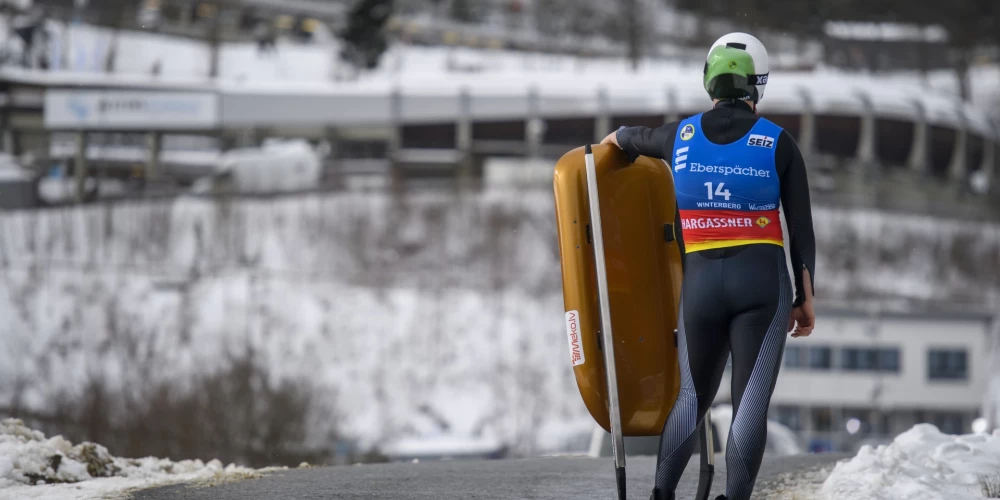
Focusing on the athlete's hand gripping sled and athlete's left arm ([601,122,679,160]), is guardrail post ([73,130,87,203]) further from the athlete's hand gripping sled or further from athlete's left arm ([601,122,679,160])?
athlete's left arm ([601,122,679,160])

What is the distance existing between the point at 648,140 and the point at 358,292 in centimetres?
4810

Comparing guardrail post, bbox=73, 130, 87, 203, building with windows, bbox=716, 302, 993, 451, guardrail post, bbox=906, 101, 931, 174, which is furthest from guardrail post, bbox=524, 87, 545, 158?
building with windows, bbox=716, 302, 993, 451

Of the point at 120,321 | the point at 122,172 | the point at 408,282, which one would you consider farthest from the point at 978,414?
the point at 122,172

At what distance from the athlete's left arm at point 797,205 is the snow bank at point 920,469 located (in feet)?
3.77

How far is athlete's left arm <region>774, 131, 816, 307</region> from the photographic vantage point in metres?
4.04

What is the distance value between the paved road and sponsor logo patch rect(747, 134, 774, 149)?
183 cm

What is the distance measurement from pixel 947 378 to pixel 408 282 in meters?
22.7

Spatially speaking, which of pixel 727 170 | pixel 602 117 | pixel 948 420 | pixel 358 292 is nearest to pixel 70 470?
pixel 727 170

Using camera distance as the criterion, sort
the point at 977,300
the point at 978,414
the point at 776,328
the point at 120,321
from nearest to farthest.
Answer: the point at 776,328
the point at 978,414
the point at 120,321
the point at 977,300

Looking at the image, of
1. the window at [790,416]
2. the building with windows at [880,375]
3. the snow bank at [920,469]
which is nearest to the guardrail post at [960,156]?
the building with windows at [880,375]

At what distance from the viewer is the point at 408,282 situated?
5297 centimetres

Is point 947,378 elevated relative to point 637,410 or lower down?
lower down

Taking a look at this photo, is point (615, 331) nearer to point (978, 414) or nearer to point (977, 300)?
point (978, 414)

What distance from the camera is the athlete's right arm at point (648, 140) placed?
4223 mm
